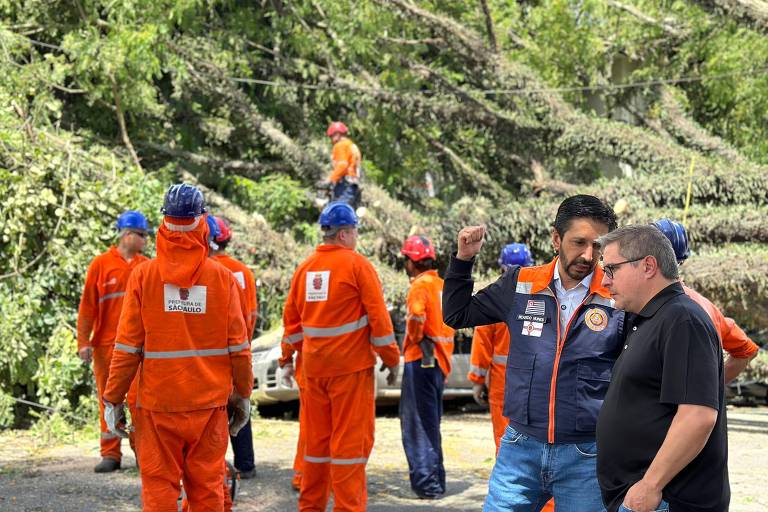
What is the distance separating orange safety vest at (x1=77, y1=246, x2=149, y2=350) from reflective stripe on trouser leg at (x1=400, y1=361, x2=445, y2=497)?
2.19 m

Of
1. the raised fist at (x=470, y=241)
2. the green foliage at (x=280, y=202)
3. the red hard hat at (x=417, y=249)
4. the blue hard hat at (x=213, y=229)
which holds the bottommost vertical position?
the raised fist at (x=470, y=241)

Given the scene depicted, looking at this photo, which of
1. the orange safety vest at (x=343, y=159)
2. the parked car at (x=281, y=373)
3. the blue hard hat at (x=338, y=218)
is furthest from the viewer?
the orange safety vest at (x=343, y=159)

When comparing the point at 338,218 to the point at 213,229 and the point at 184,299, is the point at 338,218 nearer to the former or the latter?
the point at 213,229

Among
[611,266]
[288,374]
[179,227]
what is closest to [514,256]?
[288,374]

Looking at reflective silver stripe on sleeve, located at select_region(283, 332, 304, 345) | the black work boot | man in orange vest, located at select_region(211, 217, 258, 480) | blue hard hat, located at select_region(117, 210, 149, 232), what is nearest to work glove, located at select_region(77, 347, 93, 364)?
the black work boot

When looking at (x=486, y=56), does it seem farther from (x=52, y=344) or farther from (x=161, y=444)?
(x=161, y=444)

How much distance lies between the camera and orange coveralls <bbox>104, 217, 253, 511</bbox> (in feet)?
16.1

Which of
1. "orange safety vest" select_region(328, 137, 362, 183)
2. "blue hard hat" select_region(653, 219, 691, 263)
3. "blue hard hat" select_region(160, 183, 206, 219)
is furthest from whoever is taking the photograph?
"orange safety vest" select_region(328, 137, 362, 183)

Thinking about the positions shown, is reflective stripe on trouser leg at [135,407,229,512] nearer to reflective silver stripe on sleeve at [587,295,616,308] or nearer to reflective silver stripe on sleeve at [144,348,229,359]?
reflective silver stripe on sleeve at [144,348,229,359]

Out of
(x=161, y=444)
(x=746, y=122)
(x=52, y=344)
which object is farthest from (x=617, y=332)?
(x=746, y=122)

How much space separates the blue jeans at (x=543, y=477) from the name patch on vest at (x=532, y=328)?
380 millimetres

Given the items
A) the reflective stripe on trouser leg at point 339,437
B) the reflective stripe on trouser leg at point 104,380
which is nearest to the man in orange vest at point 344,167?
the reflective stripe on trouser leg at point 104,380

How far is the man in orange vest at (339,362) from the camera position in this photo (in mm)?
5879

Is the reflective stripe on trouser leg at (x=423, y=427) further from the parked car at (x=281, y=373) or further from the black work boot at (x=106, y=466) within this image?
the parked car at (x=281, y=373)
